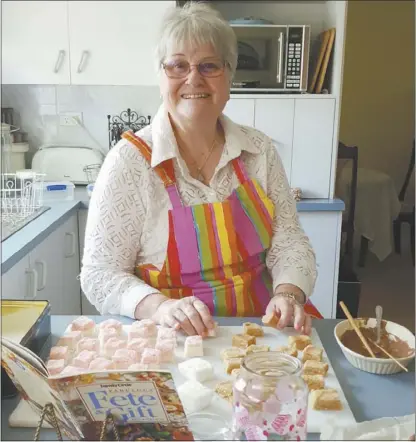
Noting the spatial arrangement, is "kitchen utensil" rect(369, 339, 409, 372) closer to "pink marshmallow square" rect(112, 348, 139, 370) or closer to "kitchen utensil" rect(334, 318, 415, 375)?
"kitchen utensil" rect(334, 318, 415, 375)

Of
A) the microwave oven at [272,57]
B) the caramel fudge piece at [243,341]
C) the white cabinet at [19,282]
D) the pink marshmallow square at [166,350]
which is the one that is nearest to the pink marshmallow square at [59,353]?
the pink marshmallow square at [166,350]

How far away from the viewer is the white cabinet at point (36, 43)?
75.0 inches

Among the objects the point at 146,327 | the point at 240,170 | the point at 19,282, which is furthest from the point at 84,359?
the point at 19,282

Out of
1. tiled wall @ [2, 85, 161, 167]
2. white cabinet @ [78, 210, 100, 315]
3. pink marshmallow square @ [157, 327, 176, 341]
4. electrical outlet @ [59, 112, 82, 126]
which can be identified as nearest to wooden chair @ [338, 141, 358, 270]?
tiled wall @ [2, 85, 161, 167]

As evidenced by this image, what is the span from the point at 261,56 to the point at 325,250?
2.67 feet

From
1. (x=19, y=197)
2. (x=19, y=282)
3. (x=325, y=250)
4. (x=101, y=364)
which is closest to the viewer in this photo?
(x=101, y=364)

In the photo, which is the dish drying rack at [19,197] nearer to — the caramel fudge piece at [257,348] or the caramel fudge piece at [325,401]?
the caramel fudge piece at [257,348]

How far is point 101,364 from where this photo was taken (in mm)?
746

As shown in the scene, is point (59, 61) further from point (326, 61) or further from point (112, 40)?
point (326, 61)

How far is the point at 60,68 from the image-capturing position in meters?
2.13

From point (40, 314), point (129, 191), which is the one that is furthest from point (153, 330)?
point (129, 191)

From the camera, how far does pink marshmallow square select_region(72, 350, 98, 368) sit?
0.76m

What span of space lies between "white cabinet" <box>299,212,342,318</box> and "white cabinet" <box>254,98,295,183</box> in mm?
264

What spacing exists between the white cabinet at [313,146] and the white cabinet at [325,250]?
126mm
